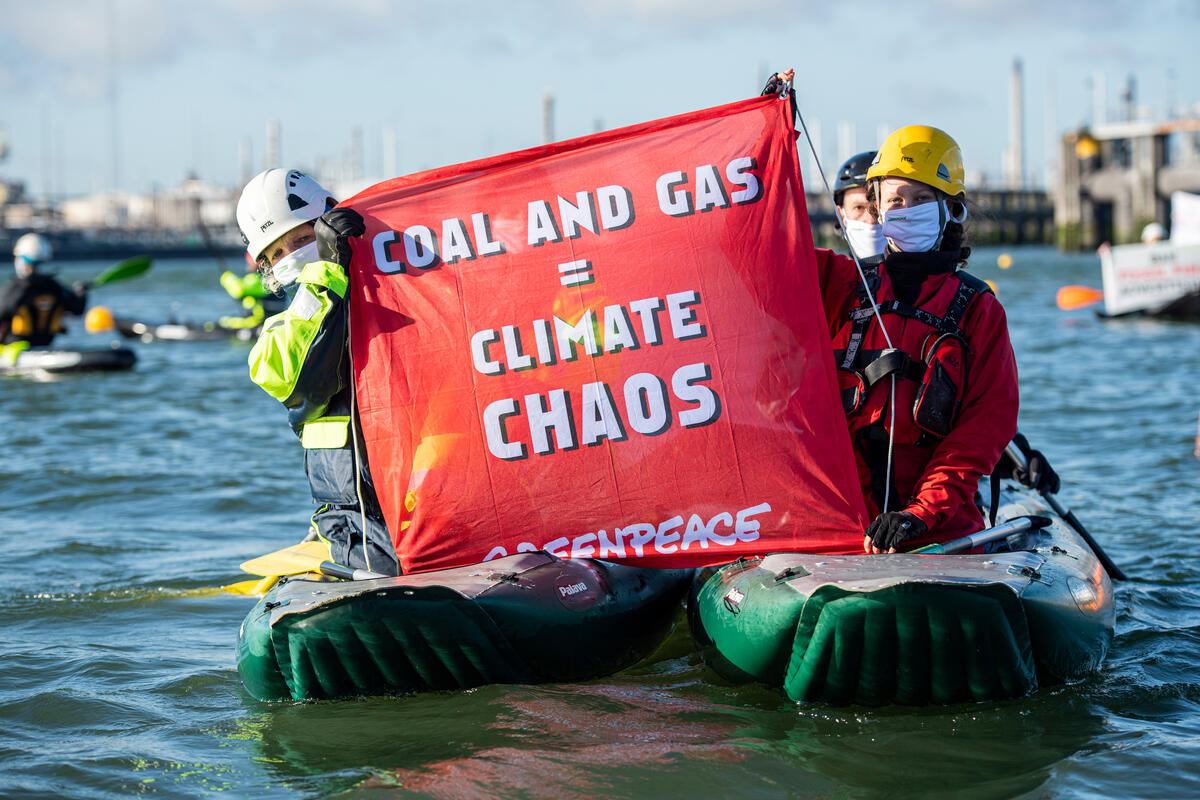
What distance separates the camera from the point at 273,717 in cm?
511

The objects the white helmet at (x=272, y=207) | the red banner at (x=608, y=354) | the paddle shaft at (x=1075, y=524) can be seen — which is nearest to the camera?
the red banner at (x=608, y=354)

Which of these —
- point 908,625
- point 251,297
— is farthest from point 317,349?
point 251,297

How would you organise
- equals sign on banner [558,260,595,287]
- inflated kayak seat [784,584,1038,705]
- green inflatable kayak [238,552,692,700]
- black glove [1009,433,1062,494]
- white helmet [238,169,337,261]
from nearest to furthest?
1. inflated kayak seat [784,584,1038,705]
2. green inflatable kayak [238,552,692,700]
3. equals sign on banner [558,260,595,287]
4. white helmet [238,169,337,261]
5. black glove [1009,433,1062,494]

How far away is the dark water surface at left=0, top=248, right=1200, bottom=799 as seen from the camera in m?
4.41

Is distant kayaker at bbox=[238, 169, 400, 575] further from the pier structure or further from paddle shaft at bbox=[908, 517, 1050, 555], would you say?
the pier structure

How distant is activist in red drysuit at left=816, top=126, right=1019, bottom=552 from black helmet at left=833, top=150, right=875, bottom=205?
3.97ft

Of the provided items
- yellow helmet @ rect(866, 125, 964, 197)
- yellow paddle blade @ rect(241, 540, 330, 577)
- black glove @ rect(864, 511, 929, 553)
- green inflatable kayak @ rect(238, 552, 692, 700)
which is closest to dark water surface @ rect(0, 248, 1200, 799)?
green inflatable kayak @ rect(238, 552, 692, 700)

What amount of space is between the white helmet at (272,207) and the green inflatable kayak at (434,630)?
1.41 m

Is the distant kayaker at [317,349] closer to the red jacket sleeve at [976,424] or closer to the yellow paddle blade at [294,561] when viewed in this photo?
the yellow paddle blade at [294,561]

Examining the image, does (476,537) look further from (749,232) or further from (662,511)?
(749,232)

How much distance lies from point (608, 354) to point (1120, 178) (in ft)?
188

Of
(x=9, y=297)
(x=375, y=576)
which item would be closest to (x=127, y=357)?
(x=9, y=297)

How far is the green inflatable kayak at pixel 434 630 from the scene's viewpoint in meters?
4.66

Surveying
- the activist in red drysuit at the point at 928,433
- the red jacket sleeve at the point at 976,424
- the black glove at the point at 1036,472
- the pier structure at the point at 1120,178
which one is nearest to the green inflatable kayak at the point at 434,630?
the activist in red drysuit at the point at 928,433
